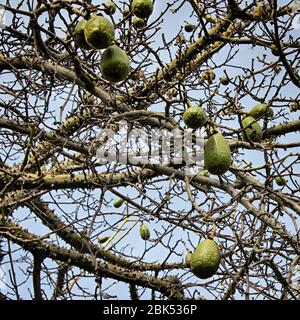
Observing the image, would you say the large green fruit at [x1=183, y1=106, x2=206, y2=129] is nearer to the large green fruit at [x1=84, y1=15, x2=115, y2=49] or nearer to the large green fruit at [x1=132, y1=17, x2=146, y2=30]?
the large green fruit at [x1=84, y1=15, x2=115, y2=49]

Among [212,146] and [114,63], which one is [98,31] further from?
[212,146]

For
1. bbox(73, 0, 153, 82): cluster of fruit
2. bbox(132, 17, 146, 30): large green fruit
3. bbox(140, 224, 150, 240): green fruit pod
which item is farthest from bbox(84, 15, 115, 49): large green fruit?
bbox(140, 224, 150, 240): green fruit pod

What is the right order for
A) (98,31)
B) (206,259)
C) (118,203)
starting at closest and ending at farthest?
(206,259) → (98,31) → (118,203)

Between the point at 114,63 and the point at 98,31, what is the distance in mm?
206

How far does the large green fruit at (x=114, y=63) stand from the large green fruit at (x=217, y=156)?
21.1 inches

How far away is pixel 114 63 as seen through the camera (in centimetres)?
220

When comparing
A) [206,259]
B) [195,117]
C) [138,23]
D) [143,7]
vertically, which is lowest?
[206,259]

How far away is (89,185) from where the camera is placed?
3.64m

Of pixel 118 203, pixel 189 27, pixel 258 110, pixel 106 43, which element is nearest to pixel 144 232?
pixel 118 203

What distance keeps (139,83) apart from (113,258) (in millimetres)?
1732

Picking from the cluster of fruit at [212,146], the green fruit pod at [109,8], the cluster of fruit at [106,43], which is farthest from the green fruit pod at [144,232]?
the cluster of fruit at [106,43]

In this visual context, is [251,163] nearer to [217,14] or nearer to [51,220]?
[217,14]
